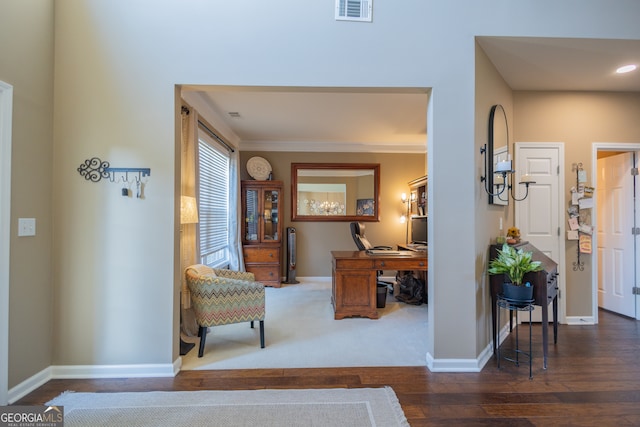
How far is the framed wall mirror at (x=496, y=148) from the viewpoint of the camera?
2771 millimetres

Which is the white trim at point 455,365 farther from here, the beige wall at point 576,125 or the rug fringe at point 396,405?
the beige wall at point 576,125

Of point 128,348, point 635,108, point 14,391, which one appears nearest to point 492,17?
point 635,108

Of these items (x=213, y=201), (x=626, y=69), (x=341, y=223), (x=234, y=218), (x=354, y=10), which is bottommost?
(x=341, y=223)

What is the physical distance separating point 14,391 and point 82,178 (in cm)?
149

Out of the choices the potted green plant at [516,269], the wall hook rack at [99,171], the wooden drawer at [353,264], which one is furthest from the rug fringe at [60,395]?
the potted green plant at [516,269]

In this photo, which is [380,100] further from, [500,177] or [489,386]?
[489,386]

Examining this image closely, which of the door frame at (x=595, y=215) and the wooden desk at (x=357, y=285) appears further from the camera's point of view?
the wooden desk at (x=357, y=285)

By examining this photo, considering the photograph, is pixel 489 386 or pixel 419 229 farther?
pixel 419 229

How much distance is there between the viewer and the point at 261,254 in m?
5.50

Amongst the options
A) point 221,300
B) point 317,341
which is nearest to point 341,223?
point 317,341

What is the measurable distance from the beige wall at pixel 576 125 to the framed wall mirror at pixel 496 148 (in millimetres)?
593

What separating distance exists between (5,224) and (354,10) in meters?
2.89

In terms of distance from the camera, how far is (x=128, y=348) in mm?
2434

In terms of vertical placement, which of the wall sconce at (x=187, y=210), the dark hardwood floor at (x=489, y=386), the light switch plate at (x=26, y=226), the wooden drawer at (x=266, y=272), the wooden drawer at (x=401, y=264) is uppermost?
the wall sconce at (x=187, y=210)
